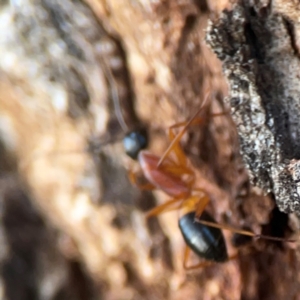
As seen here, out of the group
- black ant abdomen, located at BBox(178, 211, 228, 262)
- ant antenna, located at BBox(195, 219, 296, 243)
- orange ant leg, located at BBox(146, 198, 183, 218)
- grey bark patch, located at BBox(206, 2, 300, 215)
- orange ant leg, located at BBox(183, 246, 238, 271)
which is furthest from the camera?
orange ant leg, located at BBox(146, 198, 183, 218)

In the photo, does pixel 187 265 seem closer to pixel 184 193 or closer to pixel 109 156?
pixel 184 193

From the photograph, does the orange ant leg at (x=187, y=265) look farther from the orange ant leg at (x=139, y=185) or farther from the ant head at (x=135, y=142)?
the ant head at (x=135, y=142)

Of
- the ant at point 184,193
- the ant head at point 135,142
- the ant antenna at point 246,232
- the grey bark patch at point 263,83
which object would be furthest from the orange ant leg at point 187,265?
the grey bark patch at point 263,83

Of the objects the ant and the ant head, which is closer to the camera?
the ant

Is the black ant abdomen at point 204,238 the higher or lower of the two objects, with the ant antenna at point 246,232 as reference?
lower

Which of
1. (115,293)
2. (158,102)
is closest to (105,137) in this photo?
(158,102)

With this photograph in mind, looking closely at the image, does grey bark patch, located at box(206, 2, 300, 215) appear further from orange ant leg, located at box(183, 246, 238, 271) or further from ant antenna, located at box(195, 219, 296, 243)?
orange ant leg, located at box(183, 246, 238, 271)

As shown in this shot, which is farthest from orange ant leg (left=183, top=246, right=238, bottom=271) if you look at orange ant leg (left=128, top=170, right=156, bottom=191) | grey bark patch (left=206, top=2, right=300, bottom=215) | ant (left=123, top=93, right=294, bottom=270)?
grey bark patch (left=206, top=2, right=300, bottom=215)

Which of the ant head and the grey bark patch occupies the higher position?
the grey bark patch
